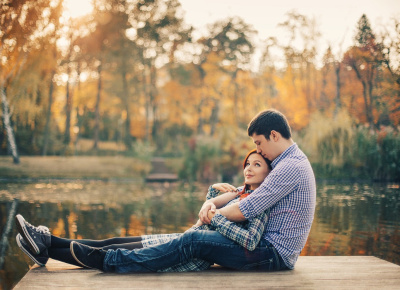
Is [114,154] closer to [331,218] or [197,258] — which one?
[331,218]

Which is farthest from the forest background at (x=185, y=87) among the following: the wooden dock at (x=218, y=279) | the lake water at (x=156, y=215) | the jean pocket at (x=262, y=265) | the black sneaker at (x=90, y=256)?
the black sneaker at (x=90, y=256)

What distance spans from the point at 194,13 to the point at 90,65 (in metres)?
3.83

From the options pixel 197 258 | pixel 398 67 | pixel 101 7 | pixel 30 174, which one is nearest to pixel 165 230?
pixel 197 258

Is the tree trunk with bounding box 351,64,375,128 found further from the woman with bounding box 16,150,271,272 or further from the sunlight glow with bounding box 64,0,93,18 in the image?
the sunlight glow with bounding box 64,0,93,18

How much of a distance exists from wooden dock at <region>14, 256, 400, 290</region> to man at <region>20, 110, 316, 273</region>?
0.05 metres

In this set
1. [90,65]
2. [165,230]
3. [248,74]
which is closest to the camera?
[165,230]

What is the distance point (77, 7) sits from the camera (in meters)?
13.1

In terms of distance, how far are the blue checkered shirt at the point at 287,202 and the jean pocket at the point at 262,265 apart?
0.06 m

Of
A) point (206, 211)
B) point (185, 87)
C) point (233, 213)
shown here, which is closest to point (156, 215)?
point (206, 211)

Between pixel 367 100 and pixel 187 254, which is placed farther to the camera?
pixel 367 100

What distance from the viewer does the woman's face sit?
1.90 m

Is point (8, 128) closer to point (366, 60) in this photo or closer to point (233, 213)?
point (366, 60)

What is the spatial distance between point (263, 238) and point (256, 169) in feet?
0.91

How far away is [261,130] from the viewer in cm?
181
